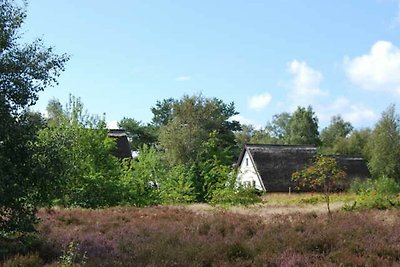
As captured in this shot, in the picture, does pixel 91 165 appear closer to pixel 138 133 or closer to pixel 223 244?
pixel 223 244

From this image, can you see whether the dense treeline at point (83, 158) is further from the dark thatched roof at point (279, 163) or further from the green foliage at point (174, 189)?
the dark thatched roof at point (279, 163)

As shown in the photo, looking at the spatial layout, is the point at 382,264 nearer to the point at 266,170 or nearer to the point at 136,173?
the point at 136,173

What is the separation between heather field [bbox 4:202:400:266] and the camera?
900cm

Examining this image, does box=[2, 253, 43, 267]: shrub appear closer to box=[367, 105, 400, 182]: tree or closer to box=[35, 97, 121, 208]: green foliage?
box=[35, 97, 121, 208]: green foliage

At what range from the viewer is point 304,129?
9794cm

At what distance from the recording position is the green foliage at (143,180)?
27031mm

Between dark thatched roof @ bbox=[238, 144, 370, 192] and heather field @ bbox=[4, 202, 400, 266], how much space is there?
41759mm

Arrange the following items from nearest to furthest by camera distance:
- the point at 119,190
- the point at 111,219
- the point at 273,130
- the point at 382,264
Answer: the point at 382,264 < the point at 111,219 < the point at 119,190 < the point at 273,130

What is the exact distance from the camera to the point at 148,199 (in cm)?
2792

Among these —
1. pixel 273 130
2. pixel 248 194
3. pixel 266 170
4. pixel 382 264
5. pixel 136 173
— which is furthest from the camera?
pixel 273 130

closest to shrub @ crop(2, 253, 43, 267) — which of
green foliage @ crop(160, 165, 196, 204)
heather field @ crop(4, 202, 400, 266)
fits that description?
heather field @ crop(4, 202, 400, 266)

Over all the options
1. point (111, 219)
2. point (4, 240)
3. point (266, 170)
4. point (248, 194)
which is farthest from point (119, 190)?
point (266, 170)

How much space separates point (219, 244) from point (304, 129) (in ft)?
295

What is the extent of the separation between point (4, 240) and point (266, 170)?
4708 cm
